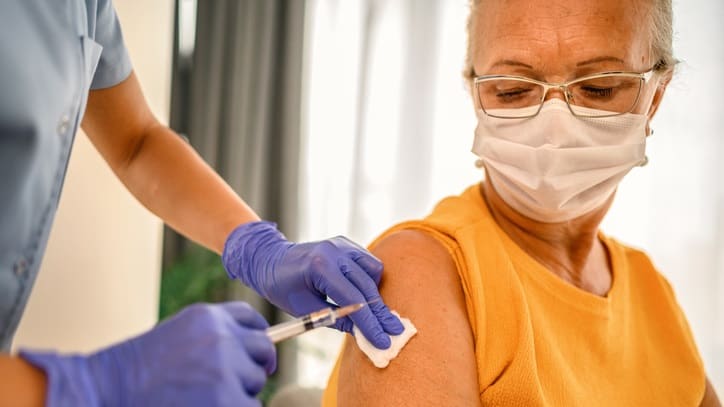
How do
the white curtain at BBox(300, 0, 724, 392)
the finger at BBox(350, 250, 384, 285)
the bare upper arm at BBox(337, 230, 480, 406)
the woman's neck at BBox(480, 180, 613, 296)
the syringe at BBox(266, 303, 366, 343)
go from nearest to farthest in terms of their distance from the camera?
the syringe at BBox(266, 303, 366, 343) → the bare upper arm at BBox(337, 230, 480, 406) → the finger at BBox(350, 250, 384, 285) → the woman's neck at BBox(480, 180, 613, 296) → the white curtain at BBox(300, 0, 724, 392)

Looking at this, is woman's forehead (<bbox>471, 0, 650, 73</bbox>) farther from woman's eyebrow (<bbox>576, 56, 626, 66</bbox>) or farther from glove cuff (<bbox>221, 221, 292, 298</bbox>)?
glove cuff (<bbox>221, 221, 292, 298</bbox>)

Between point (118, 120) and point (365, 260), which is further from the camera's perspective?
point (118, 120)

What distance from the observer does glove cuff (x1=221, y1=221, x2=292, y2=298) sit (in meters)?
1.11

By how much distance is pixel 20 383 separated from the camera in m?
0.55

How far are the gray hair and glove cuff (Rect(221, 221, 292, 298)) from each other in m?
0.53

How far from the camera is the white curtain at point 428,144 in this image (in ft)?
8.80

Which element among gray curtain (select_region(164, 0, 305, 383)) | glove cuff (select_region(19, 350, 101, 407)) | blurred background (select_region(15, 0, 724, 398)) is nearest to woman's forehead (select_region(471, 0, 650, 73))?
glove cuff (select_region(19, 350, 101, 407))

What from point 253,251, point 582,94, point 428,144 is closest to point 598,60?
point 582,94

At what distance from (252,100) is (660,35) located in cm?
270

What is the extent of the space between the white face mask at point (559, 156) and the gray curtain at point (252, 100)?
94.0 inches

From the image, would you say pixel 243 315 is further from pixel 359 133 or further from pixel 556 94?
pixel 359 133

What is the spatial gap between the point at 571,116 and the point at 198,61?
9.88ft

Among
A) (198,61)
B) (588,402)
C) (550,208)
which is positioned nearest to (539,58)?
(550,208)

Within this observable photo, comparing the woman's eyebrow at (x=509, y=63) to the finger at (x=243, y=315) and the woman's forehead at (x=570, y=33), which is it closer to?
the woman's forehead at (x=570, y=33)
